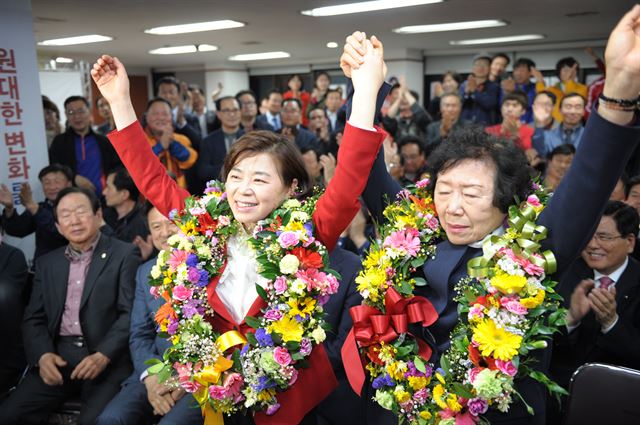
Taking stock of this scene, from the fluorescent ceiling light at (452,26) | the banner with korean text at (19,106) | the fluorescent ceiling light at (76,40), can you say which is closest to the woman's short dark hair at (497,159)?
the banner with korean text at (19,106)

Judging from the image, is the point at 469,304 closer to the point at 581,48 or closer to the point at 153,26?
the point at 153,26

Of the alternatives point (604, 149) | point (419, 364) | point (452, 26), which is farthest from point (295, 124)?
point (604, 149)

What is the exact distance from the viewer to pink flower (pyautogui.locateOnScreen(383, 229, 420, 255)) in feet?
5.72

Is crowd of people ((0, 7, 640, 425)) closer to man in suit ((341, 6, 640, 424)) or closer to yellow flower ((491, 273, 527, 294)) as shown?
man in suit ((341, 6, 640, 424))

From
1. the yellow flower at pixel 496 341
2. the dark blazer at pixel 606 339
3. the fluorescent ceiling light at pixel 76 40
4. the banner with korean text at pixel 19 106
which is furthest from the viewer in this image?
the fluorescent ceiling light at pixel 76 40

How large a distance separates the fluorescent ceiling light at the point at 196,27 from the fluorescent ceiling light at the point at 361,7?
1.24m

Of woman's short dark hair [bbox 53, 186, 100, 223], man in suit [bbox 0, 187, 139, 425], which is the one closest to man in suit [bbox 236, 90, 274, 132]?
woman's short dark hair [bbox 53, 186, 100, 223]

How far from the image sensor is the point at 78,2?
5402mm

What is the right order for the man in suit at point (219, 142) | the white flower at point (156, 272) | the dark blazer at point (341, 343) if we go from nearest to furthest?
1. the white flower at point (156, 272)
2. the dark blazer at point (341, 343)
3. the man in suit at point (219, 142)

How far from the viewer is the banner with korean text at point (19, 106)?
13.4 ft

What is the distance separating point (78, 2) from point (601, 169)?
5.47m

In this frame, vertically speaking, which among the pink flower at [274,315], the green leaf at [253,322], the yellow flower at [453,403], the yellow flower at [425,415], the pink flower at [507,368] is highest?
the pink flower at [274,315]

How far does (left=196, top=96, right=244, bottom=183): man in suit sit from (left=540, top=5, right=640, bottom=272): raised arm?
13.7 feet

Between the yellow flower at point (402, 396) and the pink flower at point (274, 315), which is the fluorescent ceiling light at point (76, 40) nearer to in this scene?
the pink flower at point (274, 315)
